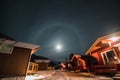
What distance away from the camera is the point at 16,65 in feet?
23.3

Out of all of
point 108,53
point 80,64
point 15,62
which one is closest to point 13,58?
point 15,62

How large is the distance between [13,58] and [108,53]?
10405mm

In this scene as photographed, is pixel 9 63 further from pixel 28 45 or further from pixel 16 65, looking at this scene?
pixel 28 45

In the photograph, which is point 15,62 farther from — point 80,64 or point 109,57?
point 80,64

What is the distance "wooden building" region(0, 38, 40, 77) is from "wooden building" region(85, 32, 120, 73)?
745 cm

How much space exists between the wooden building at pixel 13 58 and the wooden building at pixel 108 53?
745cm

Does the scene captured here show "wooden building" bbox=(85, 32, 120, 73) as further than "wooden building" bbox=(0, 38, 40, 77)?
Yes

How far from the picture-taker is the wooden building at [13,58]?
6.65 m

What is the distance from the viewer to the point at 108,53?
1030 cm

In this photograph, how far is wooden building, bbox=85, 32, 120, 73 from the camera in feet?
26.5

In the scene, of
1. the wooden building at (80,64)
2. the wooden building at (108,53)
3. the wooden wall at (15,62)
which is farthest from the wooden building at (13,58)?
the wooden building at (80,64)

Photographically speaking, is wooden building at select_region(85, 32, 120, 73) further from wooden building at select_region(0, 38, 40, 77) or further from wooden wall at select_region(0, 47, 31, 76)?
wooden wall at select_region(0, 47, 31, 76)

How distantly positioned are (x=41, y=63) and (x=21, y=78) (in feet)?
81.3

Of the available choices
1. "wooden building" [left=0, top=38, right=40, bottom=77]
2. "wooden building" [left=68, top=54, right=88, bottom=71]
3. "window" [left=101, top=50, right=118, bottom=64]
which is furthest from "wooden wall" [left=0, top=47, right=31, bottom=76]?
"wooden building" [left=68, top=54, right=88, bottom=71]
